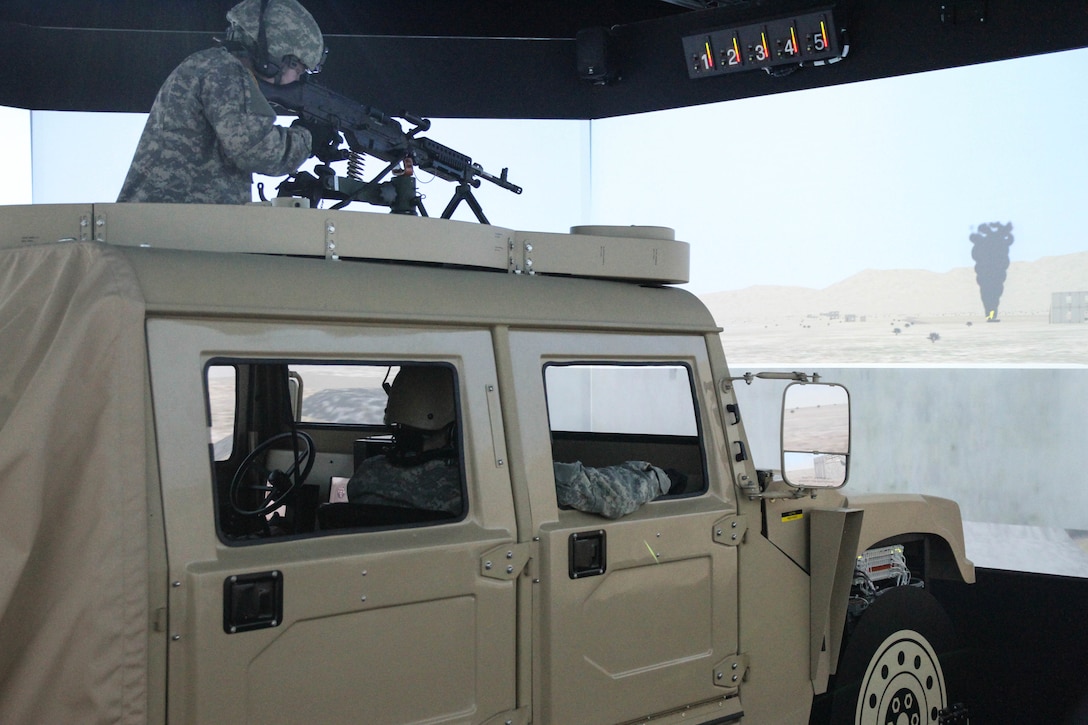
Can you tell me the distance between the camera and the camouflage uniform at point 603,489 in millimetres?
2883

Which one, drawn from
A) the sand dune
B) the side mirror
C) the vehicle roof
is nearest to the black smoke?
the sand dune

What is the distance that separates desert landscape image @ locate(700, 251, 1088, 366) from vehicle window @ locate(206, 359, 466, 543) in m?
5.52

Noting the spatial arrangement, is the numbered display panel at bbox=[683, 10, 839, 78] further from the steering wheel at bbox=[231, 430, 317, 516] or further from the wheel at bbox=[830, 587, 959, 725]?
the steering wheel at bbox=[231, 430, 317, 516]

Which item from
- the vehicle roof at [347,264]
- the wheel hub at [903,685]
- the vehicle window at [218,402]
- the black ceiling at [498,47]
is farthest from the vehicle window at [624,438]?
the black ceiling at [498,47]

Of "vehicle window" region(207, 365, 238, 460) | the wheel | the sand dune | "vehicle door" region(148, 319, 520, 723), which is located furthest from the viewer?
the sand dune

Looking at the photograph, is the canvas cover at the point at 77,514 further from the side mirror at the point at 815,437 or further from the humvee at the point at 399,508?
the side mirror at the point at 815,437

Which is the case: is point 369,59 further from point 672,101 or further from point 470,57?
point 672,101

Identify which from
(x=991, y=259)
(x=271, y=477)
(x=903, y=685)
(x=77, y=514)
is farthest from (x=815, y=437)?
(x=991, y=259)

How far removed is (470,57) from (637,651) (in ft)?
19.7

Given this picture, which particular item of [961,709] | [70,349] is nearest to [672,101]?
[961,709]

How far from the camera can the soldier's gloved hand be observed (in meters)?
4.43

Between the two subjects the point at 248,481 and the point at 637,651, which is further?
the point at 248,481

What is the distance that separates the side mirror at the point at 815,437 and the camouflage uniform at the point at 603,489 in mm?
419

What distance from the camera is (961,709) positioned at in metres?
4.05
